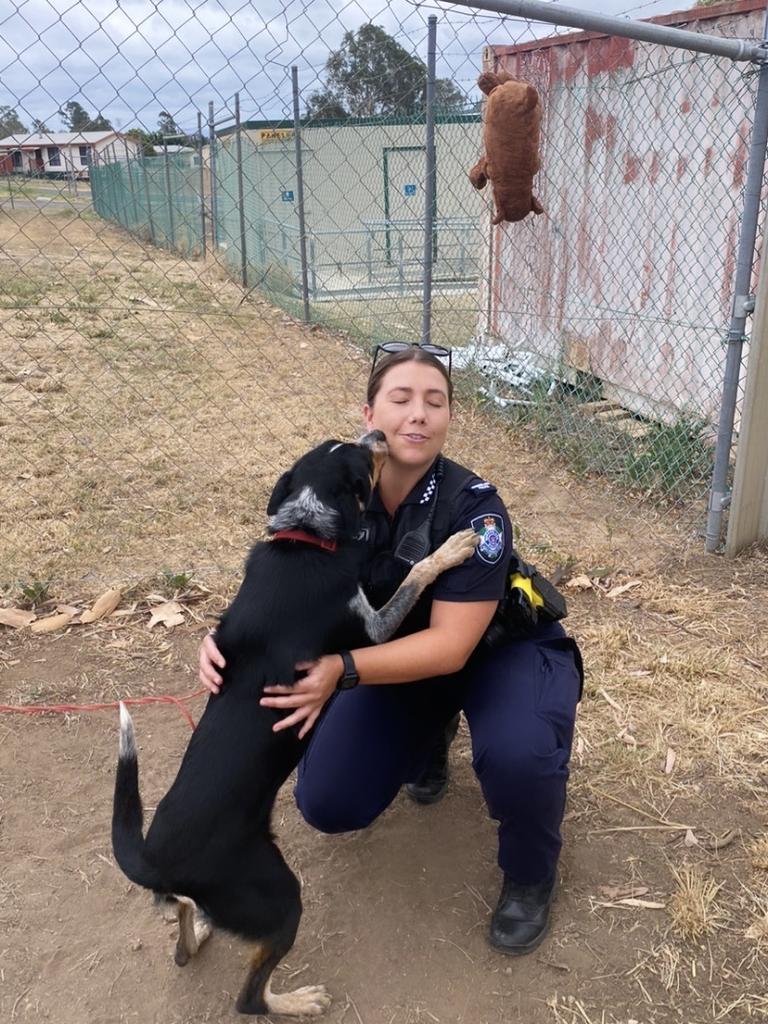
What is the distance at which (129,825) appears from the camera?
1839 mm

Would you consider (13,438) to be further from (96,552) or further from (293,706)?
(293,706)

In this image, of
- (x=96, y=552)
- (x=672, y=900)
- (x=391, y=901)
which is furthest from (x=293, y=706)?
(x=96, y=552)

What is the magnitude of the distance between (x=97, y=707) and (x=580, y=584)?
2.25 metres

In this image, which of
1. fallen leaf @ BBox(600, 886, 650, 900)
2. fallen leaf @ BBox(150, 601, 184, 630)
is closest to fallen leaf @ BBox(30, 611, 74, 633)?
fallen leaf @ BBox(150, 601, 184, 630)

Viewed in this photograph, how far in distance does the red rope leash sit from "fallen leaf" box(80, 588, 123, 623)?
612 mm

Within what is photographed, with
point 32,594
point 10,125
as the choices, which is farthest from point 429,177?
point 32,594

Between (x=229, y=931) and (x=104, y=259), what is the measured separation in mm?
16013

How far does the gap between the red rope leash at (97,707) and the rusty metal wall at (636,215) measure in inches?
158

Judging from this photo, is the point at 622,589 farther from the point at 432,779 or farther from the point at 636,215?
the point at 636,215

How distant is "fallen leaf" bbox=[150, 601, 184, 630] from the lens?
12.2 ft

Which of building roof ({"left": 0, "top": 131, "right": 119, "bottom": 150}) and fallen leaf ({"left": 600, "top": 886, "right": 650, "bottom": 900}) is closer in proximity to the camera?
fallen leaf ({"left": 600, "top": 886, "right": 650, "bottom": 900})

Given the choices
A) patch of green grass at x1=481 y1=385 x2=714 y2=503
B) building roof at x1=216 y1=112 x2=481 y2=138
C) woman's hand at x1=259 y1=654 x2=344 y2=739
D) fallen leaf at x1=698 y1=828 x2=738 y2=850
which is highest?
building roof at x1=216 y1=112 x2=481 y2=138

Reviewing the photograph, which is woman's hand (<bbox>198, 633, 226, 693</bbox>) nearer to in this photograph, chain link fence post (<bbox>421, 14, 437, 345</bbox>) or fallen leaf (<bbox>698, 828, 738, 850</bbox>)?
fallen leaf (<bbox>698, 828, 738, 850</bbox>)

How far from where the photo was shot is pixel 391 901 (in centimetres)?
232
